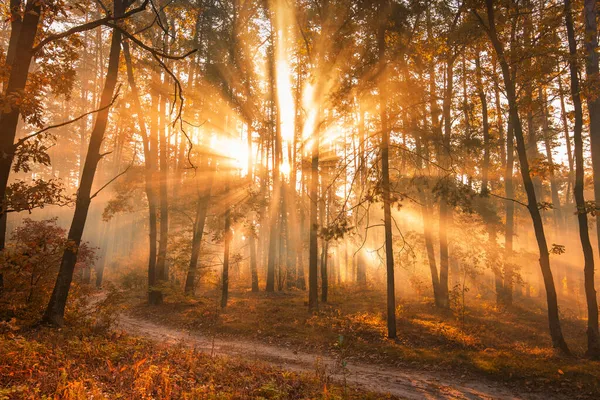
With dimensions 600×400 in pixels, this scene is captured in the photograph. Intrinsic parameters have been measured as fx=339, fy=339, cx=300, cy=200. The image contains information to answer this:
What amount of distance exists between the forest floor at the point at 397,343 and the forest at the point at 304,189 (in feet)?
0.30

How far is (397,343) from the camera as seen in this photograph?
450 inches

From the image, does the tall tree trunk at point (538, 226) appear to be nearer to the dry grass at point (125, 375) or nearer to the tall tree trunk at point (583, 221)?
the tall tree trunk at point (583, 221)

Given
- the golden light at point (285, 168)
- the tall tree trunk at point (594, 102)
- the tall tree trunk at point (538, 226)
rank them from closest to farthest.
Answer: the tall tree trunk at point (538, 226)
the tall tree trunk at point (594, 102)
the golden light at point (285, 168)

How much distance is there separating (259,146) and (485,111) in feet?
58.6

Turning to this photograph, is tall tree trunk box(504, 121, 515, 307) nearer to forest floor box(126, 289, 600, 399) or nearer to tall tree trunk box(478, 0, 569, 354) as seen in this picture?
forest floor box(126, 289, 600, 399)

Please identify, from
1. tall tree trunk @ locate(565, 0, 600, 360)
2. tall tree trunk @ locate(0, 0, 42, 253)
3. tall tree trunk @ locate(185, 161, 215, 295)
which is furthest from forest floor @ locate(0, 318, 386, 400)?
tall tree trunk @ locate(185, 161, 215, 295)

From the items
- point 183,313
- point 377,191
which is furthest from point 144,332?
point 377,191

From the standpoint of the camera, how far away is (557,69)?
1149 cm

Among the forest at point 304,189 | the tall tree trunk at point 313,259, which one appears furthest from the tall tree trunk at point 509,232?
the tall tree trunk at point 313,259

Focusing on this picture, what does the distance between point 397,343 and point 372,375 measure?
9.11ft

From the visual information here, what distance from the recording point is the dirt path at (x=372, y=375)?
25.9 ft

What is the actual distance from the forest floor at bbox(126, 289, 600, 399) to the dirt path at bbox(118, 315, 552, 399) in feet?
0.09

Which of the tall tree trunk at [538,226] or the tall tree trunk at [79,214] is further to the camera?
the tall tree trunk at [538,226]

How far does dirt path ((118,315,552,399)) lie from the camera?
7.89 meters
